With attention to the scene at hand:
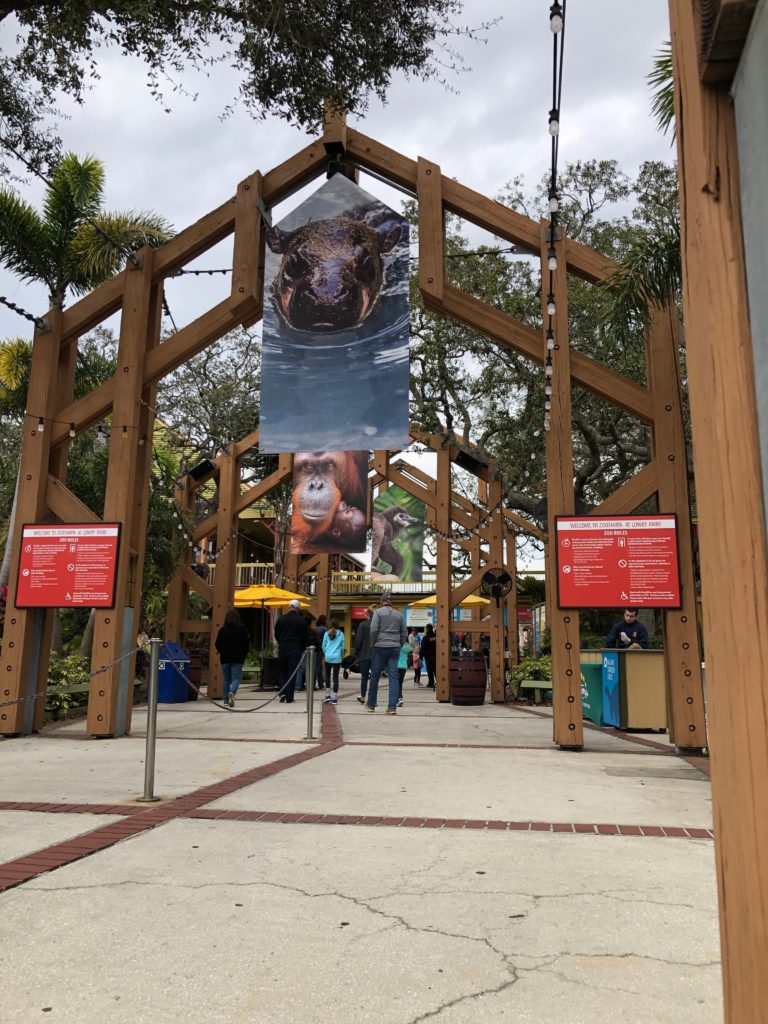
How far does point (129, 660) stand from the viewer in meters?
10.4

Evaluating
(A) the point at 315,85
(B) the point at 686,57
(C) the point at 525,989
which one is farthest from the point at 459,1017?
(A) the point at 315,85

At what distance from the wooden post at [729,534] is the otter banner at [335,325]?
28.8 feet

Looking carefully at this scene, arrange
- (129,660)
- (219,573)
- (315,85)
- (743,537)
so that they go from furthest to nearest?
(219,573), (129,660), (315,85), (743,537)

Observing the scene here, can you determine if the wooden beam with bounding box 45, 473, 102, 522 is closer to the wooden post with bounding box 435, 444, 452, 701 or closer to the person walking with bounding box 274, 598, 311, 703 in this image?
the person walking with bounding box 274, 598, 311, 703

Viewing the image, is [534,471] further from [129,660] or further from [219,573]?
[129,660]

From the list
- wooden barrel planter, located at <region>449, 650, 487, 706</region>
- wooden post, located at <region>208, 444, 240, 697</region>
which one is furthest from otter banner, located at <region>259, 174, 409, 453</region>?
wooden post, located at <region>208, 444, 240, 697</region>

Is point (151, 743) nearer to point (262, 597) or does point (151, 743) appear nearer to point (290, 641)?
point (290, 641)

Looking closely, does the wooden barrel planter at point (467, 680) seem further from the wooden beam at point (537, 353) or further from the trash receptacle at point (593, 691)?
the wooden beam at point (537, 353)

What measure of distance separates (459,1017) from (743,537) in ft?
5.85

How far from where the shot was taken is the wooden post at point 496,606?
17.9 meters

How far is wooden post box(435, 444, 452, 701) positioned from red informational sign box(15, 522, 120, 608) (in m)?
8.91

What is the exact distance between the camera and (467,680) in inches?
642

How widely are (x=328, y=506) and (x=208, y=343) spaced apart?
328 inches

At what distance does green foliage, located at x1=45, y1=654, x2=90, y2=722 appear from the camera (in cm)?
1148
